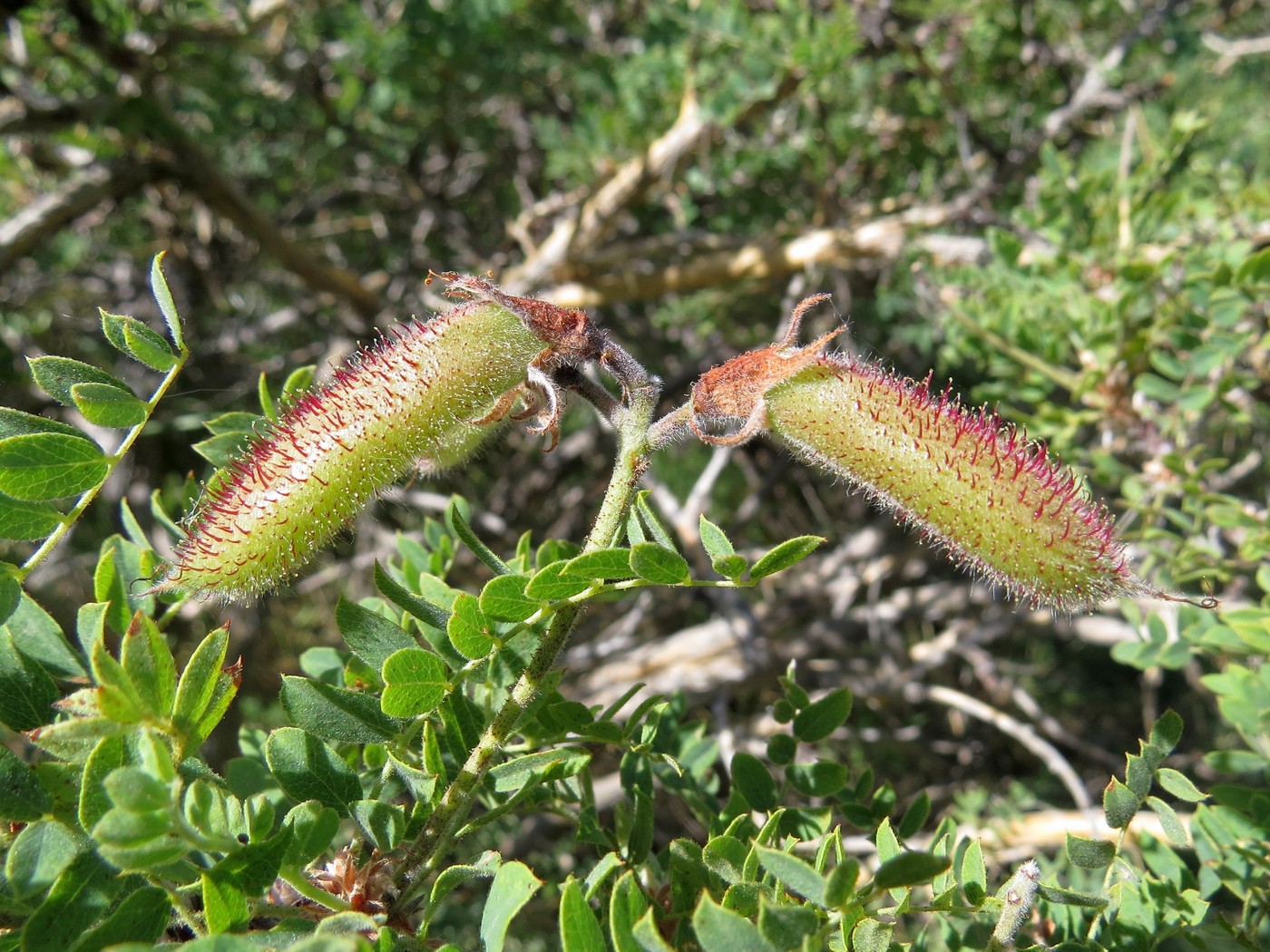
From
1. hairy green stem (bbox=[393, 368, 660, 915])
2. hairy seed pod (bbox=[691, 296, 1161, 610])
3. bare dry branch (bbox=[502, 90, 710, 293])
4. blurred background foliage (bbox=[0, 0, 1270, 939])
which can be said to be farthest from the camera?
bare dry branch (bbox=[502, 90, 710, 293])

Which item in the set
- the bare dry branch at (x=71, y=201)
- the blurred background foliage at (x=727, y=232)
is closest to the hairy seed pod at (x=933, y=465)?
the blurred background foliage at (x=727, y=232)

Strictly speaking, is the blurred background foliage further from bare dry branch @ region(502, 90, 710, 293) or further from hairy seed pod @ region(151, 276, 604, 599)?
hairy seed pod @ region(151, 276, 604, 599)

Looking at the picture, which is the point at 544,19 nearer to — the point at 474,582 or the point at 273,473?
the point at 474,582

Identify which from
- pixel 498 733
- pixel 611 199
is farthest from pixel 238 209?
pixel 498 733

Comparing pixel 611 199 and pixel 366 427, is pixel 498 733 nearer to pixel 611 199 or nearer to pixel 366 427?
pixel 366 427

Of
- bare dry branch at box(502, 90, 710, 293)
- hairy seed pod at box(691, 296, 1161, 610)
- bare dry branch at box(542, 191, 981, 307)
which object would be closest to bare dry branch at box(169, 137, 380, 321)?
bare dry branch at box(502, 90, 710, 293)

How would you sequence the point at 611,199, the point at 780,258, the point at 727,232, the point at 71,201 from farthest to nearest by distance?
the point at 727,232 → the point at 611,199 → the point at 780,258 → the point at 71,201

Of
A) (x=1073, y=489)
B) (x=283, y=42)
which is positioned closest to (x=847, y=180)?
(x=283, y=42)
